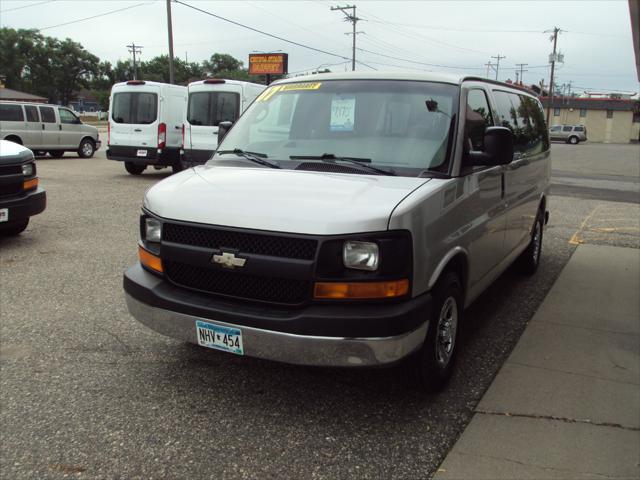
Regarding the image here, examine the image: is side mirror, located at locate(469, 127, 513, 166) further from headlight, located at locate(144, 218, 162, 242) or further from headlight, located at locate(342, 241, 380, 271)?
headlight, located at locate(144, 218, 162, 242)

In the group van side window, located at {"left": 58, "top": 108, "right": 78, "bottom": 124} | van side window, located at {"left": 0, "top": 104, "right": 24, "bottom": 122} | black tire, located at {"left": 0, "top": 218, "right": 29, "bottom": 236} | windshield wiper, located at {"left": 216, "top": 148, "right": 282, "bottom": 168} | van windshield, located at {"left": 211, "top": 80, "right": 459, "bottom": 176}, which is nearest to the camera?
van windshield, located at {"left": 211, "top": 80, "right": 459, "bottom": 176}

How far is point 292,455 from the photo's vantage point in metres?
2.90

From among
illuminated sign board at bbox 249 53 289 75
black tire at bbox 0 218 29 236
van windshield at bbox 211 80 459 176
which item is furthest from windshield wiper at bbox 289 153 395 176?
illuminated sign board at bbox 249 53 289 75

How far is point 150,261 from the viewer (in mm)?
3463

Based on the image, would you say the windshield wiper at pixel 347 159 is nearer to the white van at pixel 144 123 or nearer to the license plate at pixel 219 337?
the license plate at pixel 219 337

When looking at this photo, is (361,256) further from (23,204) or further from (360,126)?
(23,204)

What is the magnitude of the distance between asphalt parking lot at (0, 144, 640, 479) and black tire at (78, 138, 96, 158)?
1634cm

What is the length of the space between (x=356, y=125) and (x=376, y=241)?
1292 millimetres

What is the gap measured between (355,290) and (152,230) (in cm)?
133

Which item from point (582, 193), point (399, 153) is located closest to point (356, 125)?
point (399, 153)

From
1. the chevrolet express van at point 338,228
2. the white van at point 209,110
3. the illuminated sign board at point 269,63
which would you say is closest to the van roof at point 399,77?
the chevrolet express van at point 338,228

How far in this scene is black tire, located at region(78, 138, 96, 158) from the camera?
68.4 feet

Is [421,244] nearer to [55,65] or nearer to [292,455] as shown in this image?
[292,455]

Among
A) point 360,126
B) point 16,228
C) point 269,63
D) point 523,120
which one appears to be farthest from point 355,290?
point 269,63
